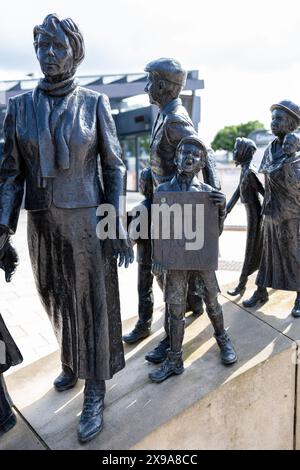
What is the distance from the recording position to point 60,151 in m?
2.11

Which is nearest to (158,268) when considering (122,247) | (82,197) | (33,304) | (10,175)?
(122,247)

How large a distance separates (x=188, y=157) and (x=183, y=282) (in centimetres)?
79

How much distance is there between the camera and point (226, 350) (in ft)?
9.18

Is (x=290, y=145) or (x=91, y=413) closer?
(x=91, y=413)

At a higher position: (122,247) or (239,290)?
(122,247)

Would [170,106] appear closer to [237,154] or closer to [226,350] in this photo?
[237,154]

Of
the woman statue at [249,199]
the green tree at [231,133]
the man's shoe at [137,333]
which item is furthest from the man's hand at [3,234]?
the green tree at [231,133]

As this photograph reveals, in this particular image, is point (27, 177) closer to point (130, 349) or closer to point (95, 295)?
point (95, 295)

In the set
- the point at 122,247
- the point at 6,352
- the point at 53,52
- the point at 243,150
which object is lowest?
the point at 6,352

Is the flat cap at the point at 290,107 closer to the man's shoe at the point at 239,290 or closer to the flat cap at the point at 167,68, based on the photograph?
the flat cap at the point at 167,68

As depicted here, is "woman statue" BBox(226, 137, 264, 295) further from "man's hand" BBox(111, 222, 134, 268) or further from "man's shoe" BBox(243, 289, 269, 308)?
"man's hand" BBox(111, 222, 134, 268)

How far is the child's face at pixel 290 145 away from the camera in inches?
125

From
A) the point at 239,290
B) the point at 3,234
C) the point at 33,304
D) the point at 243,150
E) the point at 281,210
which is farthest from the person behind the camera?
the point at 33,304
